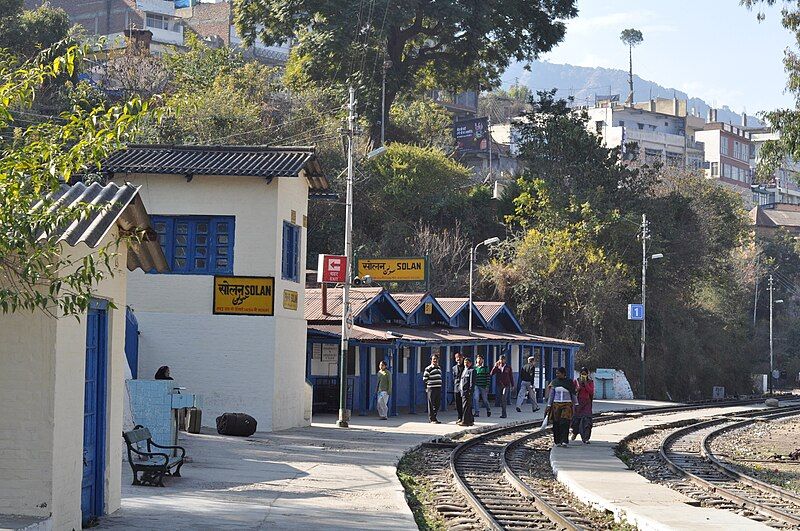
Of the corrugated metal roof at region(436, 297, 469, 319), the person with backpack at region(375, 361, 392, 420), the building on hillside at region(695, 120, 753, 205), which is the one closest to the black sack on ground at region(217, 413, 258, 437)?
the person with backpack at region(375, 361, 392, 420)

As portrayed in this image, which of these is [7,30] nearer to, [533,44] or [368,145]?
[368,145]

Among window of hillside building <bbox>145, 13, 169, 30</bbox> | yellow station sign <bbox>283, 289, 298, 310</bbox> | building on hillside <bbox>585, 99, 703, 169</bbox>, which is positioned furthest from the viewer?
building on hillside <bbox>585, 99, 703, 169</bbox>

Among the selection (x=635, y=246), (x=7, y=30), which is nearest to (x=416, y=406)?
(x=635, y=246)

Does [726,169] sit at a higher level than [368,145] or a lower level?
higher

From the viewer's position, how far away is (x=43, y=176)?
10.1 meters

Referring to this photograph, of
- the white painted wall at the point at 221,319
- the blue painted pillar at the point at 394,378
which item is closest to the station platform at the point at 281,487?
the white painted wall at the point at 221,319

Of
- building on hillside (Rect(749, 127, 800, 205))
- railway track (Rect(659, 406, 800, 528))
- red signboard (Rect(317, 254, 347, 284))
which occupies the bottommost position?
railway track (Rect(659, 406, 800, 528))

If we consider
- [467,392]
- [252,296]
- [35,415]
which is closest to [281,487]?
[35,415]

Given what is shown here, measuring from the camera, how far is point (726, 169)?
141000mm

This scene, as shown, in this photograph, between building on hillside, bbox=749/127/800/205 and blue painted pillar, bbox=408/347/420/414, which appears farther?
building on hillside, bbox=749/127/800/205

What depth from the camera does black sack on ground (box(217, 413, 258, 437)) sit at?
87.5ft

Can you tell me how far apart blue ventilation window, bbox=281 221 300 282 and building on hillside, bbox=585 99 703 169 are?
90.3 metres

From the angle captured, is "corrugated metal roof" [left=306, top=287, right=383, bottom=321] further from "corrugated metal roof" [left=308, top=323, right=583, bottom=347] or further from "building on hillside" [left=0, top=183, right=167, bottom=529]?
"building on hillside" [left=0, top=183, right=167, bottom=529]

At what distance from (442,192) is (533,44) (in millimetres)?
8661
